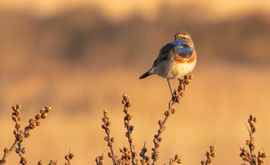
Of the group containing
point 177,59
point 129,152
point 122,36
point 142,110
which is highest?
point 122,36

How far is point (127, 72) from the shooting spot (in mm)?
22719

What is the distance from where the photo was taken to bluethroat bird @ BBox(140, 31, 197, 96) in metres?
9.69

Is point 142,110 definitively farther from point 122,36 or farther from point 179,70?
point 122,36

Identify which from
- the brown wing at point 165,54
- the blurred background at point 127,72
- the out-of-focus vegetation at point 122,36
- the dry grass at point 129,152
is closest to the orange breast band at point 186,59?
the brown wing at point 165,54

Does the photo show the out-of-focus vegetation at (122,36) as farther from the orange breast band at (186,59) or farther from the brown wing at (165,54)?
the orange breast band at (186,59)

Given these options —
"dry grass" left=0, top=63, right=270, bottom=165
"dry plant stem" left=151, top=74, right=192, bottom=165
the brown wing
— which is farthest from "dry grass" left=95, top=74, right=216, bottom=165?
"dry grass" left=0, top=63, right=270, bottom=165

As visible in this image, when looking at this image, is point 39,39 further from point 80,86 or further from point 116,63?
point 80,86

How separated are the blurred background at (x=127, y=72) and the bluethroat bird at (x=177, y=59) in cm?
481

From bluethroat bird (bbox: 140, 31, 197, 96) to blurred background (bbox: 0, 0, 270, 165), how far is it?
4812 mm

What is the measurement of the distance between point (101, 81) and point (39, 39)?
5.48 meters

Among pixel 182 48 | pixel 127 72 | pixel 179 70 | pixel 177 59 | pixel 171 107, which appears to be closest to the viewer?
pixel 171 107

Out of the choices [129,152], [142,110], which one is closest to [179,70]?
[129,152]

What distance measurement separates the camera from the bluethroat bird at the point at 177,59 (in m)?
9.69

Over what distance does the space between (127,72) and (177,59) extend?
12923 mm
